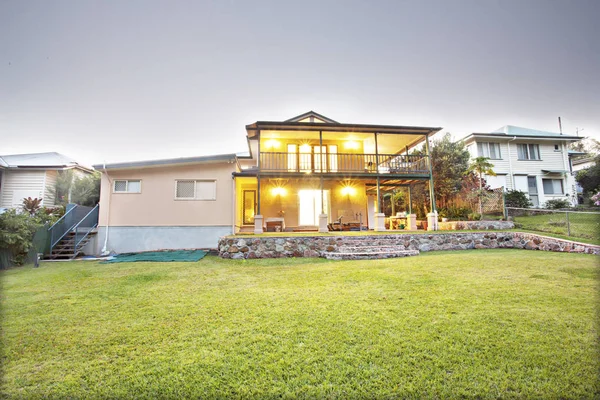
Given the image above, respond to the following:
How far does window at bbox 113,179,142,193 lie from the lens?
10.6 meters

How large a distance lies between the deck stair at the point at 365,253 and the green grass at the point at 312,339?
2764mm

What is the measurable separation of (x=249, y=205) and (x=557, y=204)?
19295 millimetres

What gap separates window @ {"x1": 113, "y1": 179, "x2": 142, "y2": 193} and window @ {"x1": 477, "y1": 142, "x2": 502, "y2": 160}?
2038 centimetres

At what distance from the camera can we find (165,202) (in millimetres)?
10570

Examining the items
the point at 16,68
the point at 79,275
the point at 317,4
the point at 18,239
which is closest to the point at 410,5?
the point at 317,4

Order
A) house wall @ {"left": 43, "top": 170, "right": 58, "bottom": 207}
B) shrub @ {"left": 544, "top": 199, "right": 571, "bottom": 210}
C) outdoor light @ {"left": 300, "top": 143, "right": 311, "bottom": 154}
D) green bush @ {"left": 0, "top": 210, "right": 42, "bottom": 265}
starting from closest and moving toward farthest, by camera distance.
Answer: green bush @ {"left": 0, "top": 210, "right": 42, "bottom": 265} < house wall @ {"left": 43, "top": 170, "right": 58, "bottom": 207} < outdoor light @ {"left": 300, "top": 143, "right": 311, "bottom": 154} < shrub @ {"left": 544, "top": 199, "right": 571, "bottom": 210}

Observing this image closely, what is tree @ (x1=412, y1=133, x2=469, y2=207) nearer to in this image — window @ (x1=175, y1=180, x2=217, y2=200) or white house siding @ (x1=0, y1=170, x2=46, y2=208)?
window @ (x1=175, y1=180, x2=217, y2=200)

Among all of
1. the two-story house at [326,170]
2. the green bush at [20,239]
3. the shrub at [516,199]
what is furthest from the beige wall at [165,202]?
the shrub at [516,199]

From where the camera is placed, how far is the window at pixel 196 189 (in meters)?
Answer: 10.8

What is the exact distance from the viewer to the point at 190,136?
1257cm

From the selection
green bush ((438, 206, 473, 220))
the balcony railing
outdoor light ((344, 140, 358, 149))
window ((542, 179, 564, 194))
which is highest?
outdoor light ((344, 140, 358, 149))

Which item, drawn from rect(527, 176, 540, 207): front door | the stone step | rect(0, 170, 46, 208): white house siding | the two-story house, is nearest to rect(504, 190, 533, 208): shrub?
rect(527, 176, 540, 207): front door

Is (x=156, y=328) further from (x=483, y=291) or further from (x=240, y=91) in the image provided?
(x=240, y=91)

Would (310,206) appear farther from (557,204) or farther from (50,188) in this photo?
(557,204)
